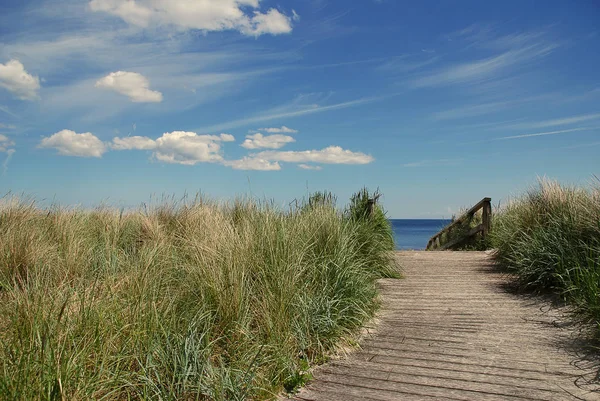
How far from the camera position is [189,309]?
4117 millimetres

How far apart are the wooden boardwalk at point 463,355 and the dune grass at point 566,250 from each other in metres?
0.33

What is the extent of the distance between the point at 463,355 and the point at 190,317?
2.56 meters

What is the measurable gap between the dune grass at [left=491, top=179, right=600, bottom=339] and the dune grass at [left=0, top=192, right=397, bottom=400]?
7.66 ft

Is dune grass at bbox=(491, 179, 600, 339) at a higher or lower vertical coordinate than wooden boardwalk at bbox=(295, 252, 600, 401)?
higher

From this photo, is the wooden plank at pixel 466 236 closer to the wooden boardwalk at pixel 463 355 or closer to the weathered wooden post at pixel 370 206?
the weathered wooden post at pixel 370 206

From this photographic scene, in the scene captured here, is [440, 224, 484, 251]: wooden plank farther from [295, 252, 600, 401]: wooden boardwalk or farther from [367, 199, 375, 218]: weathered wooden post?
[295, 252, 600, 401]: wooden boardwalk

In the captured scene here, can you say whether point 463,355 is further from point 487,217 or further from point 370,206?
point 487,217

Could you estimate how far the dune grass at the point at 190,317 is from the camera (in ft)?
9.86

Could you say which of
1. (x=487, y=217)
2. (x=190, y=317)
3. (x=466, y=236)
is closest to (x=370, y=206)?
(x=487, y=217)

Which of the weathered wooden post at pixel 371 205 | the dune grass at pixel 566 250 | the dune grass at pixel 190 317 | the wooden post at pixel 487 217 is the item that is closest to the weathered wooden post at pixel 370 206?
the weathered wooden post at pixel 371 205

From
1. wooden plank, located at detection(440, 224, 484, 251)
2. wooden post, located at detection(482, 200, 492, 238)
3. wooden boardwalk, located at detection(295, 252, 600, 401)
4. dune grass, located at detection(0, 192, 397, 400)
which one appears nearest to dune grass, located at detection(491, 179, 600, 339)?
wooden boardwalk, located at detection(295, 252, 600, 401)

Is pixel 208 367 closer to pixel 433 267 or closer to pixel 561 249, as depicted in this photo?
pixel 561 249

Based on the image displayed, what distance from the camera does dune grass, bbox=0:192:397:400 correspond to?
3006mm

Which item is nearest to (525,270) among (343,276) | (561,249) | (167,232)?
(561,249)
